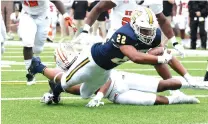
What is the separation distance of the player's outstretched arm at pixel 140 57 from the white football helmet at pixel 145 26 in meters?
0.15

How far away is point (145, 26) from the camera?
563cm

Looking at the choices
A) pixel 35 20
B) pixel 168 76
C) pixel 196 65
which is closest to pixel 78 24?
pixel 196 65

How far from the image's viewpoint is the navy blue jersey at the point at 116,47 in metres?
5.69

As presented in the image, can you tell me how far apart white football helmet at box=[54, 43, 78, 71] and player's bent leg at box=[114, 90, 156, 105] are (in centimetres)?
70

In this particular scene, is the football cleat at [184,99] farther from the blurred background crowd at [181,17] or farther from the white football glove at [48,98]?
the blurred background crowd at [181,17]

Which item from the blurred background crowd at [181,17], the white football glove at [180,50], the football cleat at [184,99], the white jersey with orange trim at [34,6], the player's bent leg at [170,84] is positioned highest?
the white jersey with orange trim at [34,6]

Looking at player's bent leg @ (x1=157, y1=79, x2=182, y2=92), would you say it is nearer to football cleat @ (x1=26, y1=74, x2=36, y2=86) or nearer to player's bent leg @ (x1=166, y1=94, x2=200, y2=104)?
player's bent leg @ (x1=166, y1=94, x2=200, y2=104)

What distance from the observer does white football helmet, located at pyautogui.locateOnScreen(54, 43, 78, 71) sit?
6664 millimetres

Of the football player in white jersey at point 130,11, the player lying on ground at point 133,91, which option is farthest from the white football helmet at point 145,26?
the football player in white jersey at point 130,11

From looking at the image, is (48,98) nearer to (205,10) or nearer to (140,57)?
(140,57)

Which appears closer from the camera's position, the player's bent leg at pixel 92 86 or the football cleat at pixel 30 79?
the player's bent leg at pixel 92 86

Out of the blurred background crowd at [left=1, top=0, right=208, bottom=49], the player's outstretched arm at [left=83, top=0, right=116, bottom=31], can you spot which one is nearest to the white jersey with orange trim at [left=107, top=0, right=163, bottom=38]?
the player's outstretched arm at [left=83, top=0, right=116, bottom=31]

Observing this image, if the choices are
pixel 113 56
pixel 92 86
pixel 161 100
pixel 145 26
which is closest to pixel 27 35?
pixel 92 86

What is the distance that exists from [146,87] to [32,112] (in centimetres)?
134
